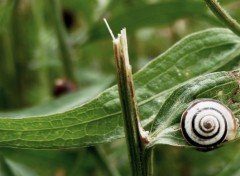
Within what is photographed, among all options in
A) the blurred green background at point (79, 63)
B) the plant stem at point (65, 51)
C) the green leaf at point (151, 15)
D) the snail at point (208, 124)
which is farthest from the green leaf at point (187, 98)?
the plant stem at point (65, 51)

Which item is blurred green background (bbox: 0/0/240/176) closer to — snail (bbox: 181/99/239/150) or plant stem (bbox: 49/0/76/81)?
plant stem (bbox: 49/0/76/81)

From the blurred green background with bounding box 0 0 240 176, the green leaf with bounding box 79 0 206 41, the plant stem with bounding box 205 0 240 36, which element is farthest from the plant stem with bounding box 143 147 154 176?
the green leaf with bounding box 79 0 206 41

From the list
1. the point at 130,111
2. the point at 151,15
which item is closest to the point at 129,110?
the point at 130,111

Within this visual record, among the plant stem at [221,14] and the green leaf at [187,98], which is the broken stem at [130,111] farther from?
the plant stem at [221,14]

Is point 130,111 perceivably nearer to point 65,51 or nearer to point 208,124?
point 208,124

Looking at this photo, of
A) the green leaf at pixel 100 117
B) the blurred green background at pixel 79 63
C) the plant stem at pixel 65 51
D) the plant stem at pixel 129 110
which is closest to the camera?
the plant stem at pixel 129 110

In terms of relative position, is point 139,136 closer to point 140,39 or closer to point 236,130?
point 236,130

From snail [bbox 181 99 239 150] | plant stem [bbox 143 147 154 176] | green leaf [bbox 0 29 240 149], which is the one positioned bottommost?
plant stem [bbox 143 147 154 176]
